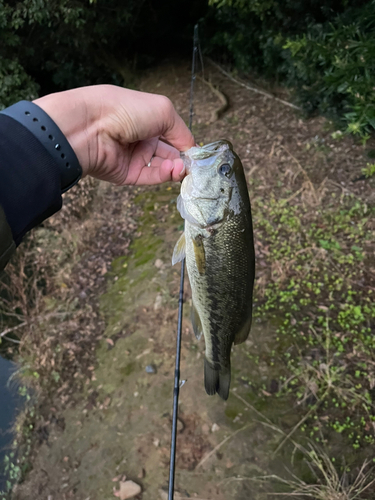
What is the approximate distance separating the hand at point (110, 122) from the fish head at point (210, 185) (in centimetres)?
17

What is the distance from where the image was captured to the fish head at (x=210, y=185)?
1.95 meters

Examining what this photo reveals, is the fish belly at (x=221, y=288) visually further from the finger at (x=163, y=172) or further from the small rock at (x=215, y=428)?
the small rock at (x=215, y=428)

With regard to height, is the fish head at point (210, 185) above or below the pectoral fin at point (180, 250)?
above

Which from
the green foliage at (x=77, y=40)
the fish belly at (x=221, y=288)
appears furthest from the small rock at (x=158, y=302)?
the green foliage at (x=77, y=40)

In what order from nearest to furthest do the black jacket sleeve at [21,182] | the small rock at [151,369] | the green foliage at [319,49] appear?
the black jacket sleeve at [21,182], the small rock at [151,369], the green foliage at [319,49]

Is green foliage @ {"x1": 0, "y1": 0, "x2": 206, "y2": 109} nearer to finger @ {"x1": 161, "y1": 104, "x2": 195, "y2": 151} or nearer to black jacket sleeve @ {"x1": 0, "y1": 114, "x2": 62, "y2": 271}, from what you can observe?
finger @ {"x1": 161, "y1": 104, "x2": 195, "y2": 151}

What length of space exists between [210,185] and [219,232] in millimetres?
283

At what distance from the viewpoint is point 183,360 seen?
366 centimetres

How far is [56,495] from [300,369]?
8.55 feet

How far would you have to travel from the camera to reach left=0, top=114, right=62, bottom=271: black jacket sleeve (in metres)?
1.52

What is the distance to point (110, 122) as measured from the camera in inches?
76.5

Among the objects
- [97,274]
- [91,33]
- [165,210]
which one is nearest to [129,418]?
[97,274]

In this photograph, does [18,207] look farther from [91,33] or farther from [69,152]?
[91,33]

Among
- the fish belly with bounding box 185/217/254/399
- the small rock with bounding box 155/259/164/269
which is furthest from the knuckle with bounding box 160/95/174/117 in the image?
the small rock with bounding box 155/259/164/269
